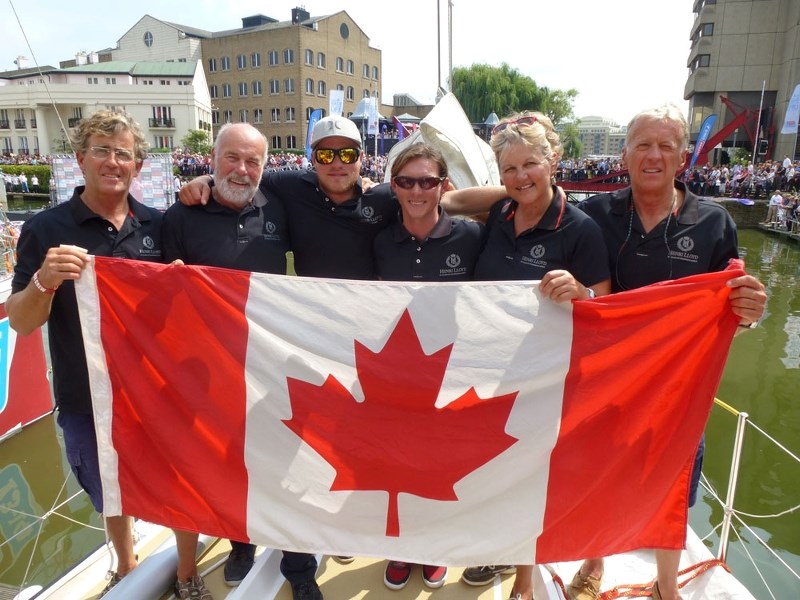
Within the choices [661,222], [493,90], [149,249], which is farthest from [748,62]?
[149,249]

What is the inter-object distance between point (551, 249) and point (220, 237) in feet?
5.14

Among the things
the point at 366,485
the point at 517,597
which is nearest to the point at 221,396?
the point at 366,485

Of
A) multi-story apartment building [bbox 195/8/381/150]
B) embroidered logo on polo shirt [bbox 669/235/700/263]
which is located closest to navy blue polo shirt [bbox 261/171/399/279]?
embroidered logo on polo shirt [bbox 669/235/700/263]

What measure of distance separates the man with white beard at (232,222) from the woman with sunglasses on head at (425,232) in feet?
1.99

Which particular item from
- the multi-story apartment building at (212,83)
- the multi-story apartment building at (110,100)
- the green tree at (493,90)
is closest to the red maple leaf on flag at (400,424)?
the multi-story apartment building at (212,83)

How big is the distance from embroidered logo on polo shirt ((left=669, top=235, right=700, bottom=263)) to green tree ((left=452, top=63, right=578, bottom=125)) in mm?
63178

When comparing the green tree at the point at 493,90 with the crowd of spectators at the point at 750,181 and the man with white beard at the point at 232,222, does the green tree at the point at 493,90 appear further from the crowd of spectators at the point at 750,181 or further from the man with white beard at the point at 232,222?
the man with white beard at the point at 232,222

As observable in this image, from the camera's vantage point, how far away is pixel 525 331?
7.82 feet

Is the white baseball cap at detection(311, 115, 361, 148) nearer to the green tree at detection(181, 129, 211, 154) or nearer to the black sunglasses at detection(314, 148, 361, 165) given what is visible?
the black sunglasses at detection(314, 148, 361, 165)

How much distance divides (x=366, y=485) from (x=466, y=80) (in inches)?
2624

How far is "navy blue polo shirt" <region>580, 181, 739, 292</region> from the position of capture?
2434 millimetres

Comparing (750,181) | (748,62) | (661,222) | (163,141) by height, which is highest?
(748,62)

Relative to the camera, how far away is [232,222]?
2748mm

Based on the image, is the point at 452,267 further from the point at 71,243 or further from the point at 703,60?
the point at 703,60
